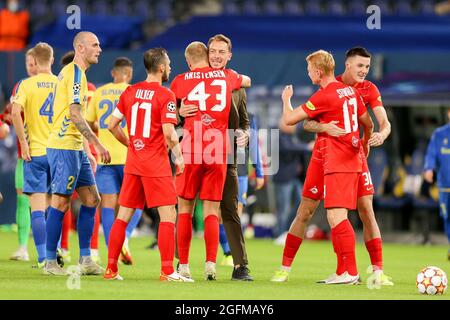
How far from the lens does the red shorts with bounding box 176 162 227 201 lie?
33.1ft

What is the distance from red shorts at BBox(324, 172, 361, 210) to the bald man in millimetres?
2213

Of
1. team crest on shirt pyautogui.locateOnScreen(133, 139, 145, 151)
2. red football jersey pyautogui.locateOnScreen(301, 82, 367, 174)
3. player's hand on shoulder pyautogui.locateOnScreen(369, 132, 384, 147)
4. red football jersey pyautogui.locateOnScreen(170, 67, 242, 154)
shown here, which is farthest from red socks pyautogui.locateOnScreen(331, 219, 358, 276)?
team crest on shirt pyautogui.locateOnScreen(133, 139, 145, 151)

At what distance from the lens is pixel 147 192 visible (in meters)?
9.77

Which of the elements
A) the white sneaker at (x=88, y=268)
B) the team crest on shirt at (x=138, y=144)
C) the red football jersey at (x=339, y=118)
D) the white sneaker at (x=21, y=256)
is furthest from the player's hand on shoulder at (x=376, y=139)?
the white sneaker at (x=21, y=256)

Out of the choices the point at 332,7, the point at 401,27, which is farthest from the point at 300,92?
the point at 332,7

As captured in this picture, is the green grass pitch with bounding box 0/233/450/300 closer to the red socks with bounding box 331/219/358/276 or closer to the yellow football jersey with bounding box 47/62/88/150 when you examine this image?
the red socks with bounding box 331/219/358/276

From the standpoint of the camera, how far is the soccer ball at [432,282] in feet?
30.3

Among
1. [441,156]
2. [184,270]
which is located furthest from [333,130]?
[441,156]

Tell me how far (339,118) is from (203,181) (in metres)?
1.37
